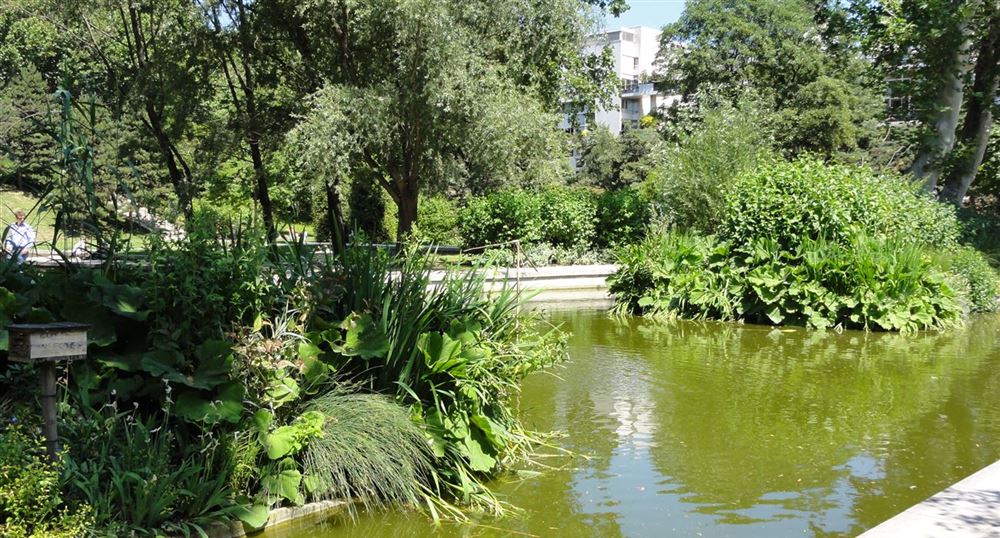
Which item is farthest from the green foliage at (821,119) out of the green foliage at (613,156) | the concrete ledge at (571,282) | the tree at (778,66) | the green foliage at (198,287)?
the green foliage at (198,287)

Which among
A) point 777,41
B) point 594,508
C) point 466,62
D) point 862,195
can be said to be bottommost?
point 594,508

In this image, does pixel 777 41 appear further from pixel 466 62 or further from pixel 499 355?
pixel 499 355

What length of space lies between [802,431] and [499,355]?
3076 millimetres

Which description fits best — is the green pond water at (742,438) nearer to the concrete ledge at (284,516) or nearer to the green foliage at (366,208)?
the concrete ledge at (284,516)

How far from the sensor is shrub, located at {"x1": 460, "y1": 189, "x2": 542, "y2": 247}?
2219 cm

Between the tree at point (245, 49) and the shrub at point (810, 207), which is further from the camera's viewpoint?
the tree at point (245, 49)

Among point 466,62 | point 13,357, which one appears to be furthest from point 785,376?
point 466,62

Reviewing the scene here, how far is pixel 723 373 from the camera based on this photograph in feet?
32.8

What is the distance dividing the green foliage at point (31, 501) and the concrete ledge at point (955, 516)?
3848 millimetres

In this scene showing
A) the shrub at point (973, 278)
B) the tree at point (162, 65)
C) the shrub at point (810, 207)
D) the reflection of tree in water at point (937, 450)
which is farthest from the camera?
the tree at point (162, 65)

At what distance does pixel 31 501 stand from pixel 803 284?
11.9m

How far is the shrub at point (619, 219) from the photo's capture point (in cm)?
2295

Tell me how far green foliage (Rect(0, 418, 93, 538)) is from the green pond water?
4.18ft

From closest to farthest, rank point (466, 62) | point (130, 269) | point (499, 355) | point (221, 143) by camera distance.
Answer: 1. point (130, 269)
2. point (499, 355)
3. point (466, 62)
4. point (221, 143)
